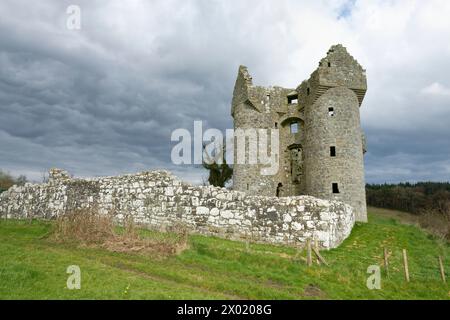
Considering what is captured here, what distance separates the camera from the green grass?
8086 millimetres

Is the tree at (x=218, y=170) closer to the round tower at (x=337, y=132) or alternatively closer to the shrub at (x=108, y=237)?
the round tower at (x=337, y=132)

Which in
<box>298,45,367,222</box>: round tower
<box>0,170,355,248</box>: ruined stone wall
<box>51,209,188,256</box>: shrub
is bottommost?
<box>51,209,188,256</box>: shrub

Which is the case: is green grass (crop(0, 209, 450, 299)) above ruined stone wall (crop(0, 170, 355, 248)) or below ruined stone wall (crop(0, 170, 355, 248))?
below

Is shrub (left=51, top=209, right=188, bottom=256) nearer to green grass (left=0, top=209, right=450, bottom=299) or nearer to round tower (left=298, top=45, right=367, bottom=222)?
green grass (left=0, top=209, right=450, bottom=299)

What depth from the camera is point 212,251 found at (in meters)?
12.8

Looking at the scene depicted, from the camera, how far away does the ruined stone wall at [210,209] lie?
1512 centimetres

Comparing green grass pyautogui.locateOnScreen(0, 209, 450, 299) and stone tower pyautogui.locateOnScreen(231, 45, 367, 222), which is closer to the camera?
green grass pyautogui.locateOnScreen(0, 209, 450, 299)

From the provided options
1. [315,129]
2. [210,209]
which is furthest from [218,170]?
[210,209]

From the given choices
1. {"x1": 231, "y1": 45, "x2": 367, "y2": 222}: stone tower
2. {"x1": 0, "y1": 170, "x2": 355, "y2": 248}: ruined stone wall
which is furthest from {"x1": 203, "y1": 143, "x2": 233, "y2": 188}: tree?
{"x1": 0, "y1": 170, "x2": 355, "y2": 248}: ruined stone wall

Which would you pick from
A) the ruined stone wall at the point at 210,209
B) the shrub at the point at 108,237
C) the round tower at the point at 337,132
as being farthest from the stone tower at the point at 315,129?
the shrub at the point at 108,237

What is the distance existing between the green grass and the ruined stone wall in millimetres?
925

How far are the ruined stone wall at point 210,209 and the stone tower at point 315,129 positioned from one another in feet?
30.9

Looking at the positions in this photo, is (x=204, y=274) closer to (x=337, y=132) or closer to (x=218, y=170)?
(x=337, y=132)
